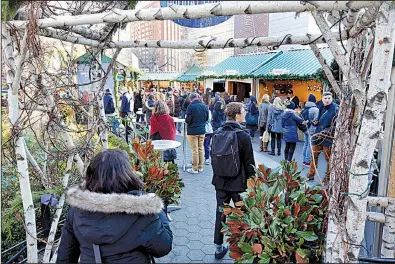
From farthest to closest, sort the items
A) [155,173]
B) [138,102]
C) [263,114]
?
1. [138,102]
2. [263,114]
3. [155,173]

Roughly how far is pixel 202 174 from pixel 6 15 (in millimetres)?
5346

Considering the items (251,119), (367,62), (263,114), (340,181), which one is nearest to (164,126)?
(340,181)

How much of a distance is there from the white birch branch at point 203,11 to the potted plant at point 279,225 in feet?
4.76

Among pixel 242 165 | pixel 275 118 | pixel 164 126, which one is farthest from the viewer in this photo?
pixel 275 118

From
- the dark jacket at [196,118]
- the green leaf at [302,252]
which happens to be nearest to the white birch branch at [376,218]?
the green leaf at [302,252]

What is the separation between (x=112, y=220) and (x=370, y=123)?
1485 millimetres

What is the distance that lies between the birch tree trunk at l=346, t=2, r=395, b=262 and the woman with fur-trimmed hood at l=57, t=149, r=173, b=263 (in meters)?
1.09

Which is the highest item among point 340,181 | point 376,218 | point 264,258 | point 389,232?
point 340,181

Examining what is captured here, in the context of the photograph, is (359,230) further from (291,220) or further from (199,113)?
(199,113)

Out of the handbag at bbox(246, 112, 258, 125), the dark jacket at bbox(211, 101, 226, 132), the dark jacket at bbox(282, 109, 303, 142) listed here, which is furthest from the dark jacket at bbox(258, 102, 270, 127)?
the dark jacket at bbox(282, 109, 303, 142)

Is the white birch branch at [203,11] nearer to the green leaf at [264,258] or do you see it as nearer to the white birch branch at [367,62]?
the white birch branch at [367,62]

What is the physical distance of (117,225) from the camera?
5.58ft

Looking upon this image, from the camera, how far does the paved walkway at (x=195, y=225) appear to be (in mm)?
3711

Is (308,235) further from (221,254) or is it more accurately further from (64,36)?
(64,36)
